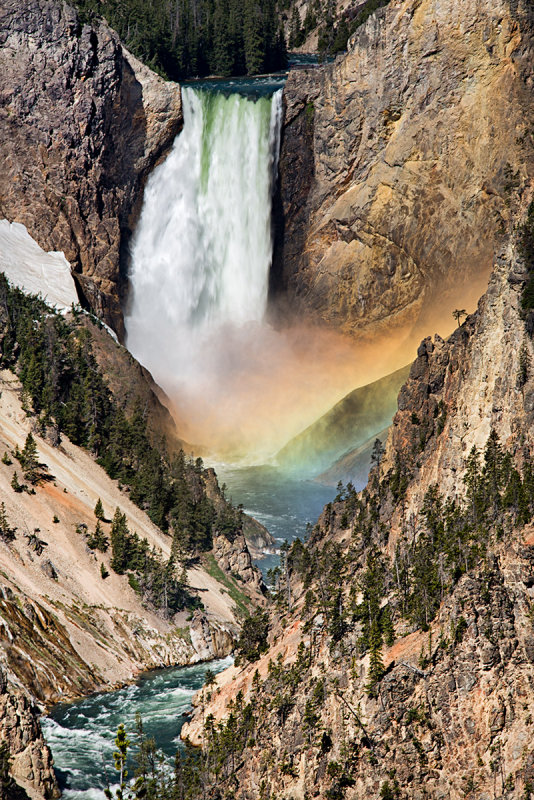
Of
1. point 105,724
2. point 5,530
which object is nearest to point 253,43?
point 5,530

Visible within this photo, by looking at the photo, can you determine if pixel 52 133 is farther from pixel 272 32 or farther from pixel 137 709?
pixel 137 709

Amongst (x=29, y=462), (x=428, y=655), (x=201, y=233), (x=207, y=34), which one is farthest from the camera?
(x=207, y=34)

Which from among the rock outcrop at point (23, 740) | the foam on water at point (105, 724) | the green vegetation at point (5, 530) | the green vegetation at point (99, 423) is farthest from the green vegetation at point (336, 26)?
the rock outcrop at point (23, 740)

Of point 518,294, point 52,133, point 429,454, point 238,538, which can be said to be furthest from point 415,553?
point 52,133

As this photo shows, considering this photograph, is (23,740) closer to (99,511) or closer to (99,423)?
(99,511)

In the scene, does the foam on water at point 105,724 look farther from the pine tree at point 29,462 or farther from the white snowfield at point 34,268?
the white snowfield at point 34,268
